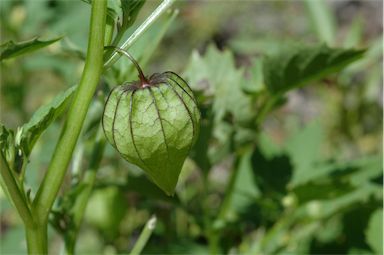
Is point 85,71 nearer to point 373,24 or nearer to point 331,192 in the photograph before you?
point 331,192

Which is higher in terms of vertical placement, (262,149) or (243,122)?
(243,122)

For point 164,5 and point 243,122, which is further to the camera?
point 243,122

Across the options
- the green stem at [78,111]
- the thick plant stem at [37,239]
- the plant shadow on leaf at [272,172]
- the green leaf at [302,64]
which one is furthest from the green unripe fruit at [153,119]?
the plant shadow on leaf at [272,172]

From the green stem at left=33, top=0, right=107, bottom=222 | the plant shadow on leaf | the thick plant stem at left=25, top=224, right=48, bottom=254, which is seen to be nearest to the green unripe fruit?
the green stem at left=33, top=0, right=107, bottom=222

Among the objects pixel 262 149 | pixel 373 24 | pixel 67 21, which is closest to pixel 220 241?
pixel 262 149

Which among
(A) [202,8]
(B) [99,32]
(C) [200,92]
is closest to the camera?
(B) [99,32]

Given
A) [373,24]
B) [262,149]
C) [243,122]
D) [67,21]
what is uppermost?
[67,21]
